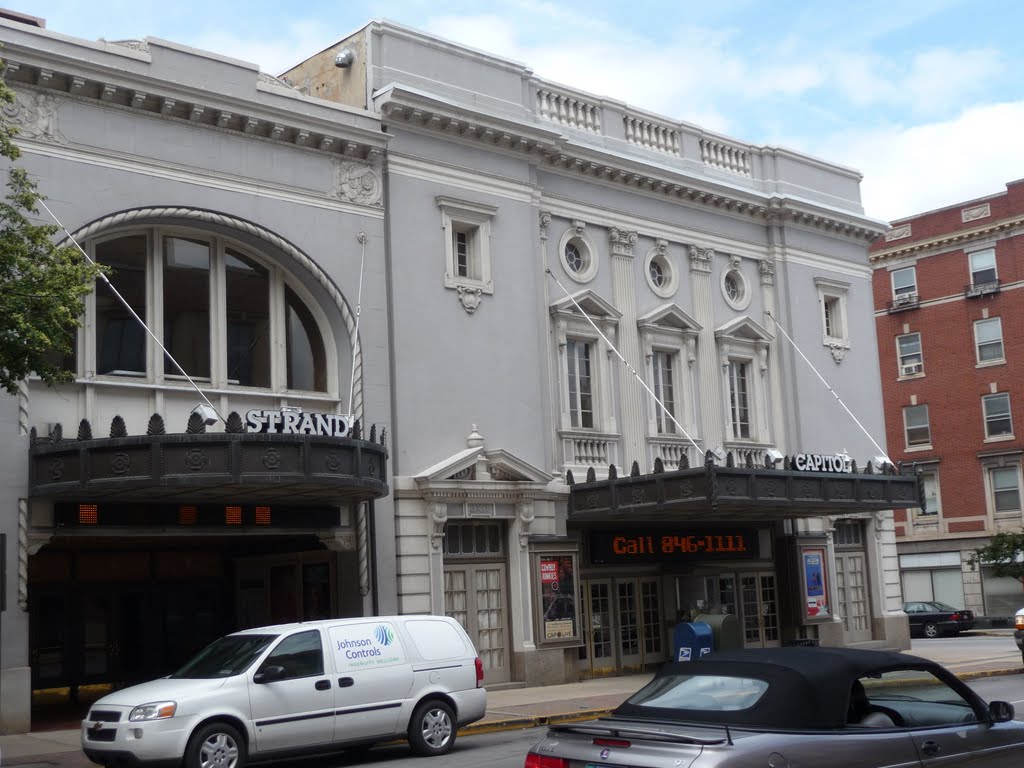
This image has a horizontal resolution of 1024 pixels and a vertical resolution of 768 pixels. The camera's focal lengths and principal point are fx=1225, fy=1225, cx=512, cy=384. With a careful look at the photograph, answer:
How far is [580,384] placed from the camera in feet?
85.5

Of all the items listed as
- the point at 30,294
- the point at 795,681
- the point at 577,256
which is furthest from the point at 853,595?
the point at 795,681

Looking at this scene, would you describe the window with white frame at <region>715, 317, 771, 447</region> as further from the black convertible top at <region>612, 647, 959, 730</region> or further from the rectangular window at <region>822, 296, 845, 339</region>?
the black convertible top at <region>612, 647, 959, 730</region>

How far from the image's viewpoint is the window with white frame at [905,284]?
53312mm

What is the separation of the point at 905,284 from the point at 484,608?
120 feet

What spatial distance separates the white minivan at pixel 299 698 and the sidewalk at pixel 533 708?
1.93 m

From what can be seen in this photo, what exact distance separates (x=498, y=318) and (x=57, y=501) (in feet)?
30.6

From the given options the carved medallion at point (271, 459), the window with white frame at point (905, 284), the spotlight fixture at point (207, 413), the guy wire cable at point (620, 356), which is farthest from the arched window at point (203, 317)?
the window with white frame at point (905, 284)

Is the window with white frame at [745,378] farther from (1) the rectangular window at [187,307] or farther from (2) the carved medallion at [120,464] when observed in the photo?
(2) the carved medallion at [120,464]

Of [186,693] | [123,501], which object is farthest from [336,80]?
[186,693]

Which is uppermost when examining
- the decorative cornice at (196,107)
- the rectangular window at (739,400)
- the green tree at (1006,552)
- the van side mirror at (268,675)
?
the decorative cornice at (196,107)

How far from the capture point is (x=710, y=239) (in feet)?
95.8

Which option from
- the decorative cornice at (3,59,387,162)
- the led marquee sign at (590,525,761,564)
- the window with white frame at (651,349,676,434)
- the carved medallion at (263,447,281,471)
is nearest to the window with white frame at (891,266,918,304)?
the led marquee sign at (590,525,761,564)

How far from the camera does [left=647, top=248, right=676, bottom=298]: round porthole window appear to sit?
27.8 meters

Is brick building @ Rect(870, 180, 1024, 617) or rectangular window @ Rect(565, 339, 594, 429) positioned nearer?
rectangular window @ Rect(565, 339, 594, 429)
